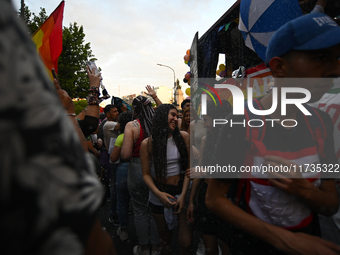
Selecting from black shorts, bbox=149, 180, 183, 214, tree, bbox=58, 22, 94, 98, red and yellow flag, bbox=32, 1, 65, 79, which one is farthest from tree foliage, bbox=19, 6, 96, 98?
black shorts, bbox=149, 180, 183, 214

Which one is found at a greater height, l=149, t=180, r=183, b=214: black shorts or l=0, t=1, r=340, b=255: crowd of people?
l=0, t=1, r=340, b=255: crowd of people

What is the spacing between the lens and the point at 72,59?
16062mm

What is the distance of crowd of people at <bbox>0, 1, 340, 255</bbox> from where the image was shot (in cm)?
31

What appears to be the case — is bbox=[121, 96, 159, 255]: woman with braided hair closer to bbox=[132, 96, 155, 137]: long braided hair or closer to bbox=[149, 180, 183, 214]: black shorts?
bbox=[132, 96, 155, 137]: long braided hair

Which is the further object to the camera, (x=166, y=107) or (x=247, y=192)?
(x=166, y=107)

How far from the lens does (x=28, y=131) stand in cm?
32

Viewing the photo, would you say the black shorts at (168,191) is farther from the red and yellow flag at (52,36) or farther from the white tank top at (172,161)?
the red and yellow flag at (52,36)

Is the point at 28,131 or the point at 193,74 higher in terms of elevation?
the point at 193,74

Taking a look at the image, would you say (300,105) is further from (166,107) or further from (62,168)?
(166,107)

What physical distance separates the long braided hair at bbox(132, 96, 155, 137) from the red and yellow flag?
149cm

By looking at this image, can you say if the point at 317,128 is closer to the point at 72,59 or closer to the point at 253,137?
the point at 253,137

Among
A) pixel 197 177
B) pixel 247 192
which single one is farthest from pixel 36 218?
pixel 197 177

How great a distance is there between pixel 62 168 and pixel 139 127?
114 inches

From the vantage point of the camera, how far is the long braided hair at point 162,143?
2.56 m
